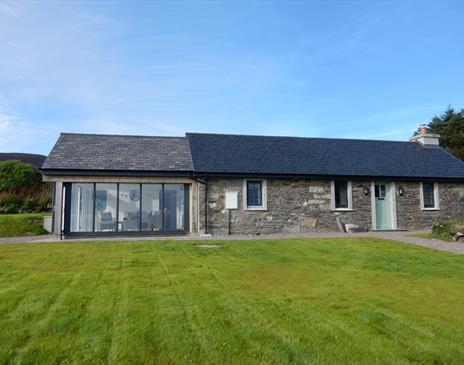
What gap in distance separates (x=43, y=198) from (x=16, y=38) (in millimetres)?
12925

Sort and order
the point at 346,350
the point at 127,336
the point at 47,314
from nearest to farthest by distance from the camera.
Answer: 1. the point at 346,350
2. the point at 127,336
3. the point at 47,314

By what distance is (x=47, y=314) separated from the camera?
16.2 feet

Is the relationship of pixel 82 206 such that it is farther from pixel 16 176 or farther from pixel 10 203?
pixel 16 176

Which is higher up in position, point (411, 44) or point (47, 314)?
point (411, 44)

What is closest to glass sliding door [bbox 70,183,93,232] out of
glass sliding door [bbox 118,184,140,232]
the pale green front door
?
glass sliding door [bbox 118,184,140,232]

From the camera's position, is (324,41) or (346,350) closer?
(346,350)

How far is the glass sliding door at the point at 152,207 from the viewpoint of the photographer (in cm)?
1725

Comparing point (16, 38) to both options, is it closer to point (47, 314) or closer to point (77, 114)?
Answer: point (77, 114)

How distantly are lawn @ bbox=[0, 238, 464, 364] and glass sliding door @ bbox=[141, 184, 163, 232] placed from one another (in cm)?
760

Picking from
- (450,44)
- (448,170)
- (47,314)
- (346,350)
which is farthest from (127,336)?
(448,170)

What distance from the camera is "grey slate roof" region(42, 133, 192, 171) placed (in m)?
16.8

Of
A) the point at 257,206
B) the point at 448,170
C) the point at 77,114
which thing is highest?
the point at 77,114

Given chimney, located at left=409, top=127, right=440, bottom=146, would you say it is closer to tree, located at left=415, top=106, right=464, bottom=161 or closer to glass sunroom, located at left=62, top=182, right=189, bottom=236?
tree, located at left=415, top=106, right=464, bottom=161

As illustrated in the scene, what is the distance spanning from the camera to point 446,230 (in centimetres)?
1430
